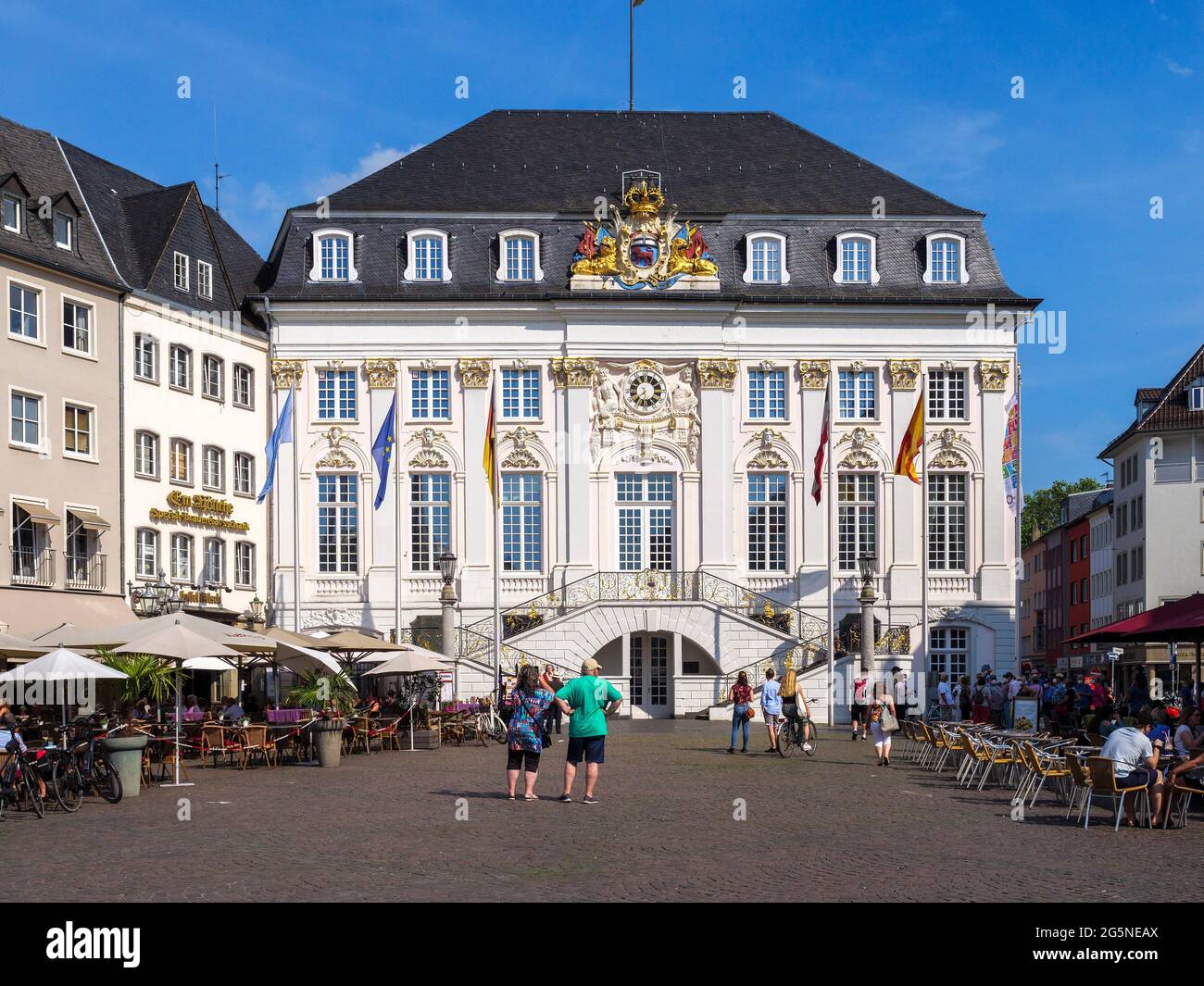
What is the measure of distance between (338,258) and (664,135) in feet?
39.6

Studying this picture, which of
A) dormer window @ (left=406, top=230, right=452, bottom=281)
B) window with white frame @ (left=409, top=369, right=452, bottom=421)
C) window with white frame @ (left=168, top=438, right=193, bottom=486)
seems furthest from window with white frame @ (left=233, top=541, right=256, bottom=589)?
dormer window @ (left=406, top=230, right=452, bottom=281)

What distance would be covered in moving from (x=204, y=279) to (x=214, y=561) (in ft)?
27.6

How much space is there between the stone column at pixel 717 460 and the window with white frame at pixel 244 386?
13784mm

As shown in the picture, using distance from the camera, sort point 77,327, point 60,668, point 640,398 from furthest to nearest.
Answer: point 640,398, point 77,327, point 60,668

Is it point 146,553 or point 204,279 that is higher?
point 204,279

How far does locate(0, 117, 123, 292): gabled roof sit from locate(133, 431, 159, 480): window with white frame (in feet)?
13.6

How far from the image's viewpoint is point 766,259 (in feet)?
179

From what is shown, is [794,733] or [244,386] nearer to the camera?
[794,733]

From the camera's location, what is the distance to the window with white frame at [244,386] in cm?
5181

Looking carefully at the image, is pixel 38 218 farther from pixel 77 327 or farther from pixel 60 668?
pixel 60 668

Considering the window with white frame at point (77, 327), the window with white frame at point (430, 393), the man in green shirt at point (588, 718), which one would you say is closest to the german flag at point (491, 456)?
the window with white frame at point (430, 393)

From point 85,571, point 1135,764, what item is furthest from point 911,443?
point 1135,764

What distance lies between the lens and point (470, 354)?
176 ft
